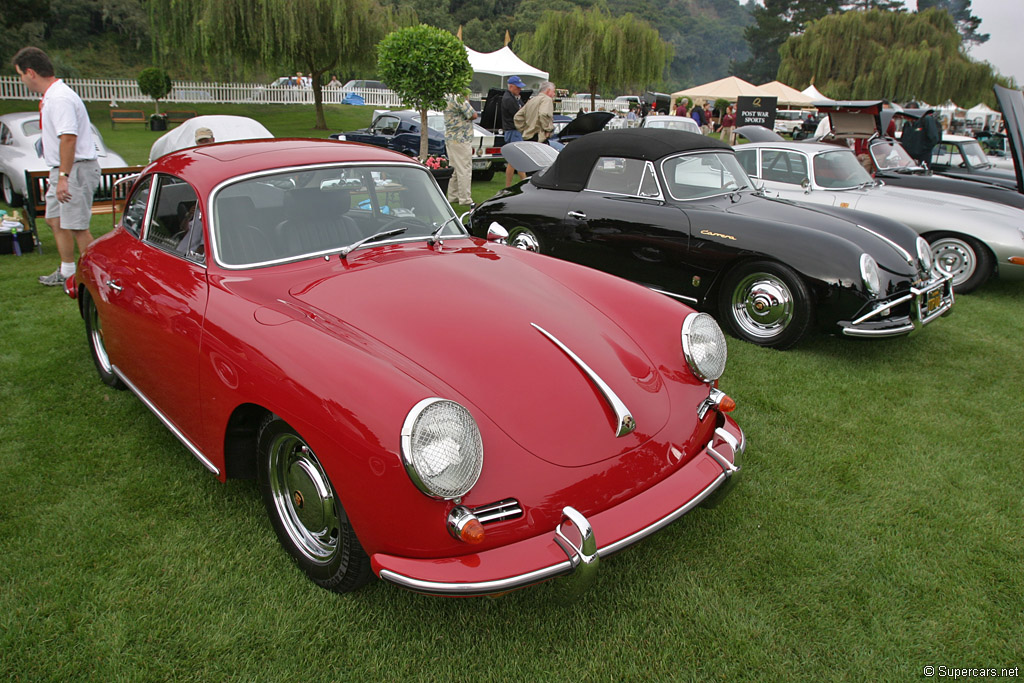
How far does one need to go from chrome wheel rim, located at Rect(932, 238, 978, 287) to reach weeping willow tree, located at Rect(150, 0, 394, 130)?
78.0ft

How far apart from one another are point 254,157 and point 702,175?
13.2ft

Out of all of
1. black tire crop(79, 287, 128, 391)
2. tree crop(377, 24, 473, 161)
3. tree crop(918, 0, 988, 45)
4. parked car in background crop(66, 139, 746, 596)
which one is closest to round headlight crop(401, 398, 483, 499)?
parked car in background crop(66, 139, 746, 596)

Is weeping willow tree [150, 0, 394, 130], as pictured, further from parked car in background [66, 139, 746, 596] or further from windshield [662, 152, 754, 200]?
parked car in background [66, 139, 746, 596]

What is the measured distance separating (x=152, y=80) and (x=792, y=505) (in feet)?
109

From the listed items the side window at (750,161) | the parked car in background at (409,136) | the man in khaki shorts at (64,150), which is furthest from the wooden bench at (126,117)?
the side window at (750,161)

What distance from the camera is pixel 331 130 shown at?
28.2m

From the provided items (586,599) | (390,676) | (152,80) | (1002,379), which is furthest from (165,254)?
(152,80)

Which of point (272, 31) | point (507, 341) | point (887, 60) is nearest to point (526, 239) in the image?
point (507, 341)

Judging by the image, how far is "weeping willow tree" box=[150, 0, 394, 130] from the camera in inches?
964

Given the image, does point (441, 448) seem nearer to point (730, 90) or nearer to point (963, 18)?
point (730, 90)

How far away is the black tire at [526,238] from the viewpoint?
633 cm

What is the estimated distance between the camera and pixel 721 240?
5230mm

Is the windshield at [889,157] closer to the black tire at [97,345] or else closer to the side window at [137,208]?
the side window at [137,208]

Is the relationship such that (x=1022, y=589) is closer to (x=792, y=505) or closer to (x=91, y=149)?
(x=792, y=505)
